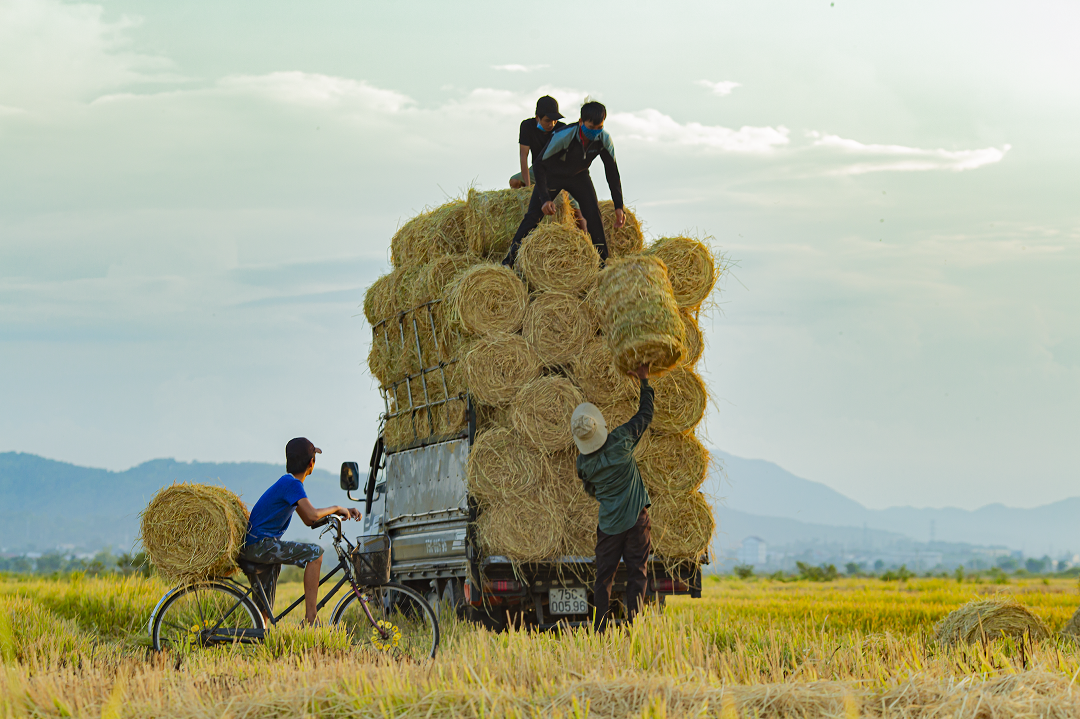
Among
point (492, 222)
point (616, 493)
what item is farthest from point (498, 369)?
point (492, 222)

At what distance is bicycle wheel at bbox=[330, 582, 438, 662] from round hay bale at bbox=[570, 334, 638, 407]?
Answer: 2.57m

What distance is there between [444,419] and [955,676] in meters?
5.95

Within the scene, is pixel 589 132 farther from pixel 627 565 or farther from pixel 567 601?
pixel 567 601

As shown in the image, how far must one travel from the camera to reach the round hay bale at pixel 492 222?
37.2 ft

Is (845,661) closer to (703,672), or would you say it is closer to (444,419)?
(703,672)

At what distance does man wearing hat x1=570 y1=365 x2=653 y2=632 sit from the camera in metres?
9.26

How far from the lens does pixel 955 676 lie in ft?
21.3

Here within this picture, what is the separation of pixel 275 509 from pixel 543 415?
8.52ft

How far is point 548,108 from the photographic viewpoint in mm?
11922

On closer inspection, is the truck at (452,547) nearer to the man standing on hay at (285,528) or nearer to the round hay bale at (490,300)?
the round hay bale at (490,300)

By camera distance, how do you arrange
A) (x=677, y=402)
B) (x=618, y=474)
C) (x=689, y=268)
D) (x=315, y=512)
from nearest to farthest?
(x=315, y=512)
(x=618, y=474)
(x=677, y=402)
(x=689, y=268)

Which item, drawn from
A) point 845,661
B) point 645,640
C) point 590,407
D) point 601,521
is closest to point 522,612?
point 601,521

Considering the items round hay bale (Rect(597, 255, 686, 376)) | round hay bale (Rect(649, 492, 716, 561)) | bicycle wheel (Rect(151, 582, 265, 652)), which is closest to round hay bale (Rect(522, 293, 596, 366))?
round hay bale (Rect(597, 255, 686, 376))

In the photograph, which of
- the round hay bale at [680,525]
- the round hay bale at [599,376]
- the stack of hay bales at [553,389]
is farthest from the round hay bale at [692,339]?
the round hay bale at [680,525]
